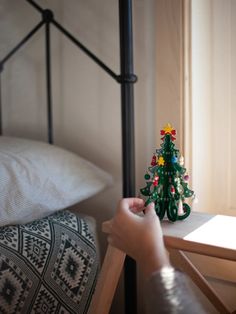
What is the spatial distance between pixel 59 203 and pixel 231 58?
623 mm

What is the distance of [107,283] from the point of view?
0.74m

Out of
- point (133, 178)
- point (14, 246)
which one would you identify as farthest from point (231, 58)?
point (14, 246)

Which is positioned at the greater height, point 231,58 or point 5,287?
A: point 231,58

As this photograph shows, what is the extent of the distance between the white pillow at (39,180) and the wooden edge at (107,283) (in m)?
0.24

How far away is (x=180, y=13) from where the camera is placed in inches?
38.6

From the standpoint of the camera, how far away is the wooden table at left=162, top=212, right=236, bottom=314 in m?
0.65

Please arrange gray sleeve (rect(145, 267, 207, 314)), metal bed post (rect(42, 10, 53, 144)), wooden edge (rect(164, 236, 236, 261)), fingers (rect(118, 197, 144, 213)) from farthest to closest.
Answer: metal bed post (rect(42, 10, 53, 144)), fingers (rect(118, 197, 144, 213)), wooden edge (rect(164, 236, 236, 261)), gray sleeve (rect(145, 267, 207, 314))

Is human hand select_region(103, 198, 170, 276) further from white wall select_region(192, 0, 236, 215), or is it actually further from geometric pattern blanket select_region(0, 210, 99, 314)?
white wall select_region(192, 0, 236, 215)

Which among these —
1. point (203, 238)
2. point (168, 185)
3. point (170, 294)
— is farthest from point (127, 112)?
point (170, 294)

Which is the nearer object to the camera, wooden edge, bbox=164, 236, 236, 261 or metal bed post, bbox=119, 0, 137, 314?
wooden edge, bbox=164, 236, 236, 261

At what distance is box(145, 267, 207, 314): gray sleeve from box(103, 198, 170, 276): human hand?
0.07 ft

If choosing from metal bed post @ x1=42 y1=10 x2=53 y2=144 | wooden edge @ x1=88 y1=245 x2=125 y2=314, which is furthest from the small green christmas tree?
metal bed post @ x1=42 y1=10 x2=53 y2=144

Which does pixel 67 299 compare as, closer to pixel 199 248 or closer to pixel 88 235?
pixel 88 235

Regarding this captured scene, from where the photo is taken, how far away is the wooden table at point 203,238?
65 cm
